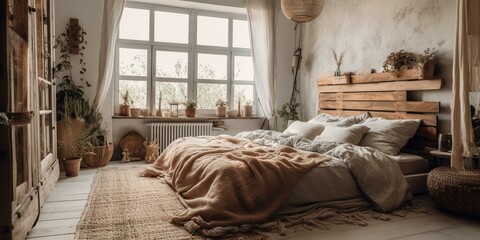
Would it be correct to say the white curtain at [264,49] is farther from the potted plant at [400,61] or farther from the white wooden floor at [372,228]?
the white wooden floor at [372,228]

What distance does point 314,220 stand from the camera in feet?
8.86

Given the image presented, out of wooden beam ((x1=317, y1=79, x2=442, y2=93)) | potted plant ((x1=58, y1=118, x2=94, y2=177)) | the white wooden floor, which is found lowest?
the white wooden floor

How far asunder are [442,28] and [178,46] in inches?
162

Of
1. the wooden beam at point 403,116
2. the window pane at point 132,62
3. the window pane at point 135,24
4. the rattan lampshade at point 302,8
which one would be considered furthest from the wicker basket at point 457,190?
the window pane at point 135,24

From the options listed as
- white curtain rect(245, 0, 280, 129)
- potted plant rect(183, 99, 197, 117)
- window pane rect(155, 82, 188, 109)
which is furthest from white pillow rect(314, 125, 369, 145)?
window pane rect(155, 82, 188, 109)

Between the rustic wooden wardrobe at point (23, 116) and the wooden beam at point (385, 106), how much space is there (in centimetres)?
388

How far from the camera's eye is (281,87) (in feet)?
21.4

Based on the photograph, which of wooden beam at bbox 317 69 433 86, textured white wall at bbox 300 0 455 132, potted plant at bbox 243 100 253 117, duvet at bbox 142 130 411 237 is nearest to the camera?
duvet at bbox 142 130 411 237

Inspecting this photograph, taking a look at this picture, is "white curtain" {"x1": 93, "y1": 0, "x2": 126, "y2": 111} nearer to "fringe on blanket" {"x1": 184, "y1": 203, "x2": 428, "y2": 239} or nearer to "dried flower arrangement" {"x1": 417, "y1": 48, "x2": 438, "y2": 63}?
"fringe on blanket" {"x1": 184, "y1": 203, "x2": 428, "y2": 239}

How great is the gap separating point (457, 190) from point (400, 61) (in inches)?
71.5

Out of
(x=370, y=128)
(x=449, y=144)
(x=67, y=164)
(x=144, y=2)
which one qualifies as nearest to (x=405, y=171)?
(x=449, y=144)

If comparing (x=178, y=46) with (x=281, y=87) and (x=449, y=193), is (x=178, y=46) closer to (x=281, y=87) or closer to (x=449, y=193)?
(x=281, y=87)

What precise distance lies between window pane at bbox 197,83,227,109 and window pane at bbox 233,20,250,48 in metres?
0.88

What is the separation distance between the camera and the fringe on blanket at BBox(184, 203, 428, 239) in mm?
2412
